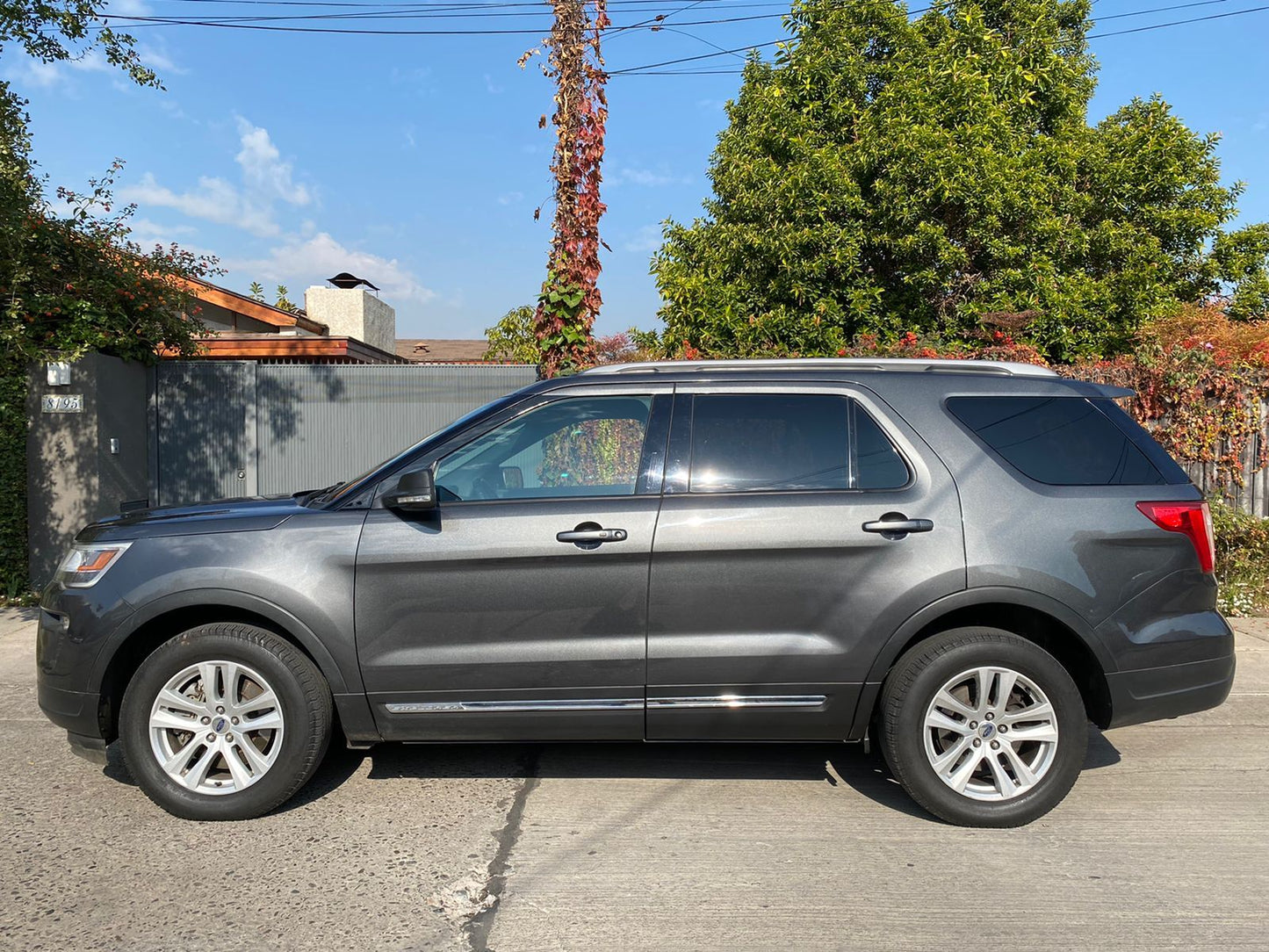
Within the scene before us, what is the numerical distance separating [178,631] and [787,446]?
2.74 metres

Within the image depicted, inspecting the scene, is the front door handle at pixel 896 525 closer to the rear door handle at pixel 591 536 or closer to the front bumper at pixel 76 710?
the rear door handle at pixel 591 536

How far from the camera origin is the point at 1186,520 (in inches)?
159

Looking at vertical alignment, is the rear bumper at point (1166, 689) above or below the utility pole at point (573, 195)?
below

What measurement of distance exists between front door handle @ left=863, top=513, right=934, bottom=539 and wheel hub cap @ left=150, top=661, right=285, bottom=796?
254 cm

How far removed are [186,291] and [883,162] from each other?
9.21 meters

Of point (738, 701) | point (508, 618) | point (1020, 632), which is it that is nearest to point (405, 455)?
point (508, 618)

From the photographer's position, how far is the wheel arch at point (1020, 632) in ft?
13.0

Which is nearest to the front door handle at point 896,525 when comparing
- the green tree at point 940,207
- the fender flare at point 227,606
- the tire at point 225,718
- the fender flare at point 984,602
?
the fender flare at point 984,602

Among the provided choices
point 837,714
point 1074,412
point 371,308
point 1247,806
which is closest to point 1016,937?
point 837,714

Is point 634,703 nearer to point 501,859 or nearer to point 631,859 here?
point 631,859

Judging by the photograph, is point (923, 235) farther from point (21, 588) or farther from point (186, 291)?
point (21, 588)

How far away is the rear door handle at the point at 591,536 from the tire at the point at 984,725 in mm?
1263

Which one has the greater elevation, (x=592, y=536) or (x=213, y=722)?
(x=592, y=536)

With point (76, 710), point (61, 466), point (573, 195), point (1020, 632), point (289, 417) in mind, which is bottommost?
point (76, 710)
